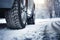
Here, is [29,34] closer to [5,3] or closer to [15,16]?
[15,16]

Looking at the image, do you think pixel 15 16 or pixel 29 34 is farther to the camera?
pixel 15 16

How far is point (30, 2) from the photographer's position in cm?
411

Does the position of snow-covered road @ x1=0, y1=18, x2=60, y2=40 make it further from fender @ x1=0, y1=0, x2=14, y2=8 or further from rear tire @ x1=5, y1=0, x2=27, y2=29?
fender @ x1=0, y1=0, x2=14, y2=8

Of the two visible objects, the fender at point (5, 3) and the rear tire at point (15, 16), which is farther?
the rear tire at point (15, 16)

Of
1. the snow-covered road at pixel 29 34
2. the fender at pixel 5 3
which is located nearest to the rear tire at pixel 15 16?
the snow-covered road at pixel 29 34

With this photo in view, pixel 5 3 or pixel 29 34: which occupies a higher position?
pixel 5 3

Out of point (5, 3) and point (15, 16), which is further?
point (15, 16)

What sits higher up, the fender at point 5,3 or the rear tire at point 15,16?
the fender at point 5,3

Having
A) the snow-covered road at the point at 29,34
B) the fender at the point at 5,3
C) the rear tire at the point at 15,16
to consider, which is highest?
the fender at the point at 5,3

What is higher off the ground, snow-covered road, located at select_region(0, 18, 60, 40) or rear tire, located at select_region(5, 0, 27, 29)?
rear tire, located at select_region(5, 0, 27, 29)

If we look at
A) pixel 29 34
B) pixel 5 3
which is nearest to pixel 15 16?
pixel 5 3

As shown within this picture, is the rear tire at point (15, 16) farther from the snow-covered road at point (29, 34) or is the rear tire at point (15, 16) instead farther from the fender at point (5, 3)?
the fender at point (5, 3)

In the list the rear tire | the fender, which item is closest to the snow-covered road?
the rear tire

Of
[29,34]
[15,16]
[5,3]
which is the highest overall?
[5,3]
